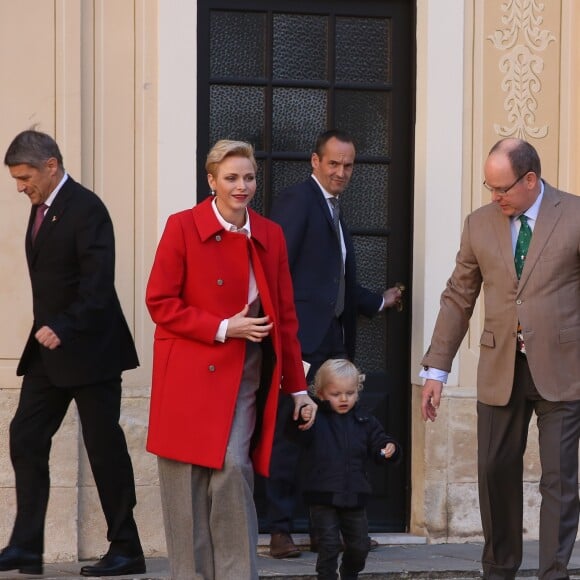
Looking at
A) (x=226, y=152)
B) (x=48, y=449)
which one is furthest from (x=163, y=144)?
(x=226, y=152)

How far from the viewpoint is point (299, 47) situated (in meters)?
8.78

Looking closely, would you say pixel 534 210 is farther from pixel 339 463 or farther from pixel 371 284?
pixel 371 284

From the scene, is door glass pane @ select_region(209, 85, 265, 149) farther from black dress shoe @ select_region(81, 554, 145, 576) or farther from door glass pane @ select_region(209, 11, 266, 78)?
black dress shoe @ select_region(81, 554, 145, 576)

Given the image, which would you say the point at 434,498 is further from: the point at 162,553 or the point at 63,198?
the point at 63,198

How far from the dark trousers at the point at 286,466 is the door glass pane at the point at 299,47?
4.84ft

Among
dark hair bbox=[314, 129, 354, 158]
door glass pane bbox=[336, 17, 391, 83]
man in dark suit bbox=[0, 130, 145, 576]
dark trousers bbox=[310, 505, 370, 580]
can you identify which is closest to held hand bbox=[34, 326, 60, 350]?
man in dark suit bbox=[0, 130, 145, 576]

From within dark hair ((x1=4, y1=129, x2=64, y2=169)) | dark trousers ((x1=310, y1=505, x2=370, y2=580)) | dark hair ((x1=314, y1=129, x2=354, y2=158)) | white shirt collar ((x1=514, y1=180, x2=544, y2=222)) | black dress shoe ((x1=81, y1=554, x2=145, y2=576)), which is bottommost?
black dress shoe ((x1=81, y1=554, x2=145, y2=576))

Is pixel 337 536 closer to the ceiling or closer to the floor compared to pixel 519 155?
closer to the floor

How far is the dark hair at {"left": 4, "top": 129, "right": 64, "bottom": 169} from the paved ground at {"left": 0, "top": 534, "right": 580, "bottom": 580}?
1878mm

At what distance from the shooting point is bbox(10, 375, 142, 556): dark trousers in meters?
7.15

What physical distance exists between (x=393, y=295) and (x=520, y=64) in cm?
143

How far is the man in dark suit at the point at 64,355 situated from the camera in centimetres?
702

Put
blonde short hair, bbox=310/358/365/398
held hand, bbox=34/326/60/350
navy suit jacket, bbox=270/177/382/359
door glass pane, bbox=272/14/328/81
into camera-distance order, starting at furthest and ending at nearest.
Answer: door glass pane, bbox=272/14/328/81 → navy suit jacket, bbox=270/177/382/359 → blonde short hair, bbox=310/358/365/398 → held hand, bbox=34/326/60/350

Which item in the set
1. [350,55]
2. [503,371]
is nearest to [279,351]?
[503,371]
